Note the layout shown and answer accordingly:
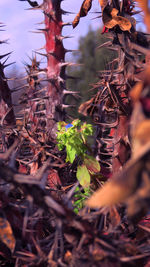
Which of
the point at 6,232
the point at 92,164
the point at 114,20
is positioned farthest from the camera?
the point at 92,164

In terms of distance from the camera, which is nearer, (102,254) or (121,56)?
(102,254)

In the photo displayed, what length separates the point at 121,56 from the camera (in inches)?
20.5

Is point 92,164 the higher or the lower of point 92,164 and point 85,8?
the lower

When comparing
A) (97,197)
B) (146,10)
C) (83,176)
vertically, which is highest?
(146,10)

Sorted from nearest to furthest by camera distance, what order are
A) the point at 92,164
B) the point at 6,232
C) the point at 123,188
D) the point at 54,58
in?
the point at 123,188
the point at 6,232
the point at 92,164
the point at 54,58

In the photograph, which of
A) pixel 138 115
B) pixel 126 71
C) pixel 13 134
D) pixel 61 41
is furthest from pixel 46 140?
pixel 61 41

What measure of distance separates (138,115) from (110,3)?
405 mm

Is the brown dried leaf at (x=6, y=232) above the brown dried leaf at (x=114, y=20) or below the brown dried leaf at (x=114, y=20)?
below

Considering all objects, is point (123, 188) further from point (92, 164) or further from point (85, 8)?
point (85, 8)

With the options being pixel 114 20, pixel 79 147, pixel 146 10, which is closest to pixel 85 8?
pixel 114 20

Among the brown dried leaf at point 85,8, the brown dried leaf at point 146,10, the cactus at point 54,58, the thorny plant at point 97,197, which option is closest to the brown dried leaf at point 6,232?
the thorny plant at point 97,197

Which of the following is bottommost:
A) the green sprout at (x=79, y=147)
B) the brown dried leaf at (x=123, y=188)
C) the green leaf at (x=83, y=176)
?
the green leaf at (x=83, y=176)

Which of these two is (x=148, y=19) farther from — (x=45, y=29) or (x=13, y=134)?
(x=45, y=29)

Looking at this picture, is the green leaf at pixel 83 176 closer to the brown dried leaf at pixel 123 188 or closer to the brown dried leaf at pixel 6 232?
the brown dried leaf at pixel 6 232
